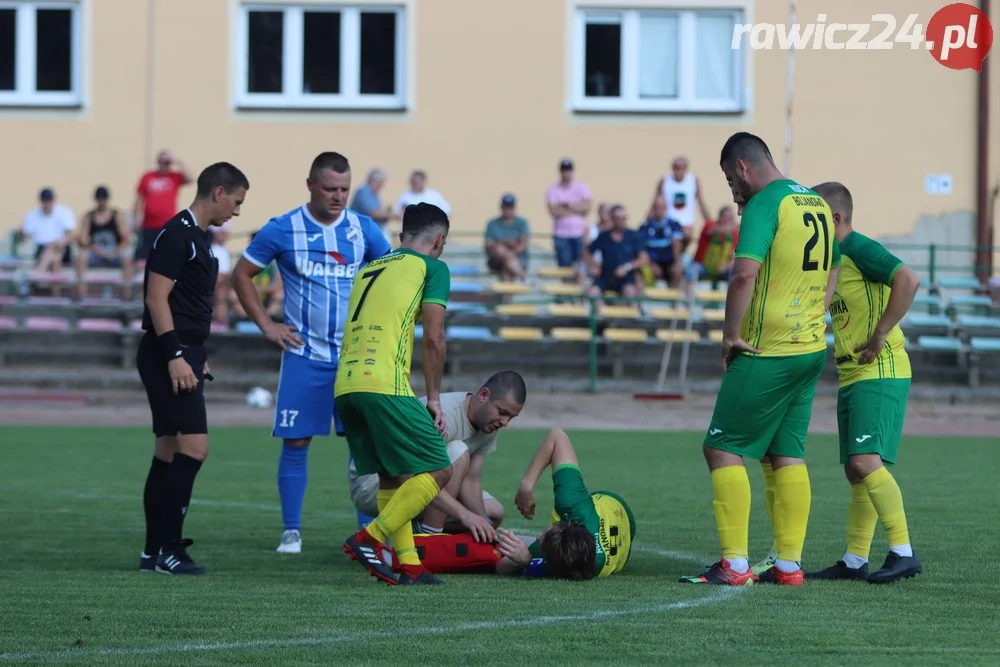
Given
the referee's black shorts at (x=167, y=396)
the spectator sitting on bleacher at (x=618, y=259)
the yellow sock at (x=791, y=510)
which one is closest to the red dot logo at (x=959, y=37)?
the spectator sitting on bleacher at (x=618, y=259)

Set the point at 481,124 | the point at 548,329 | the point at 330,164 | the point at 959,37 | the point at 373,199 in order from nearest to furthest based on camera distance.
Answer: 1. the point at 330,164
2. the point at 373,199
3. the point at 548,329
4. the point at 481,124
5. the point at 959,37

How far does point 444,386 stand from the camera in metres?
21.2

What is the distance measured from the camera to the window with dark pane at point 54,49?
84.5 ft

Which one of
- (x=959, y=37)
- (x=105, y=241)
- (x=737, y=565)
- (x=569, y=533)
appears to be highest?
(x=959, y=37)

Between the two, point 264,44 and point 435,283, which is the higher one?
point 264,44

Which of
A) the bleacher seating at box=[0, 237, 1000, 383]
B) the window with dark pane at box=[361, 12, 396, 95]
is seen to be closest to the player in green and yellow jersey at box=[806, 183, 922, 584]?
the bleacher seating at box=[0, 237, 1000, 383]

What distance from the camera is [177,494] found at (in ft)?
27.4

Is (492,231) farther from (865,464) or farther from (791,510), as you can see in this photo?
(791,510)

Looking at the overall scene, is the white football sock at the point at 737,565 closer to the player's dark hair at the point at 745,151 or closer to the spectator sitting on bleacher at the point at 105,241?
the player's dark hair at the point at 745,151

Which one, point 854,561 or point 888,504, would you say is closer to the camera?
point 888,504

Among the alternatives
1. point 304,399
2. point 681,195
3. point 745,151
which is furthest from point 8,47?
point 745,151

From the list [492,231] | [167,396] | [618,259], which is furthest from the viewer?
[492,231]

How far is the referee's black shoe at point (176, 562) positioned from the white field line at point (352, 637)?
2.15 m

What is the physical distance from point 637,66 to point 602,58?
617 mm
